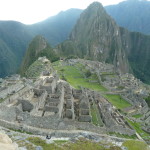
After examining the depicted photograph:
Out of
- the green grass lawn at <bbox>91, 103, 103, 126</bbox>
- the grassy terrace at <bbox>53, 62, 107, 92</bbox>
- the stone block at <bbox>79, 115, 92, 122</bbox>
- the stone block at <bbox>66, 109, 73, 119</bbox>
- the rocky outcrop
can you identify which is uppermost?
the rocky outcrop

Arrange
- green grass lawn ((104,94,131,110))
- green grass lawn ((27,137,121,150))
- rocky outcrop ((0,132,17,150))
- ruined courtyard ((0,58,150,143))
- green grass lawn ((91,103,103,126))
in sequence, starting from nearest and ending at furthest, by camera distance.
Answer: rocky outcrop ((0,132,17,150)), green grass lawn ((27,137,121,150)), ruined courtyard ((0,58,150,143)), green grass lawn ((91,103,103,126)), green grass lawn ((104,94,131,110))

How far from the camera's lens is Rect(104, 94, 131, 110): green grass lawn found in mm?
55450

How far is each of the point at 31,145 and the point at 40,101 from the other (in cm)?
1358

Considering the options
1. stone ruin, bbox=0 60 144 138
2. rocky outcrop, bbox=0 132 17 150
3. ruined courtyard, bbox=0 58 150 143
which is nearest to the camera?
rocky outcrop, bbox=0 132 17 150

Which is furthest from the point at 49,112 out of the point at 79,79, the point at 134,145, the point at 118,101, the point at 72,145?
the point at 79,79

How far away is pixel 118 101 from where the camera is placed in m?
60.0

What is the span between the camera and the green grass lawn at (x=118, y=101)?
55450mm

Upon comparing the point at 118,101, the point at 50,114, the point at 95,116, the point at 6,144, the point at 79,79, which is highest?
the point at 6,144

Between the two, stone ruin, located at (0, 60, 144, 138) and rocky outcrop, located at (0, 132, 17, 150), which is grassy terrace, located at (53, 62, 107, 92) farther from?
rocky outcrop, located at (0, 132, 17, 150)

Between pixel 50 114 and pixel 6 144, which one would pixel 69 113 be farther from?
pixel 6 144

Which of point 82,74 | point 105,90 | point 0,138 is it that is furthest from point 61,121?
point 82,74

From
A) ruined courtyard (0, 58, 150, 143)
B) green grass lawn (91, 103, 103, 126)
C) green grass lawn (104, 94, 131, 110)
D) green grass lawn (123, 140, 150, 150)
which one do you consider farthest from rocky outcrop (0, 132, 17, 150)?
green grass lawn (104, 94, 131, 110)

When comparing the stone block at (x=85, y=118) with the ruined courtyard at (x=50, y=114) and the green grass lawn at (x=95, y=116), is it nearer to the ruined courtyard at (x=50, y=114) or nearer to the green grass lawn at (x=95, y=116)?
the ruined courtyard at (x=50, y=114)

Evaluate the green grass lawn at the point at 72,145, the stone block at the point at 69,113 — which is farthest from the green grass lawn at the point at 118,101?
the green grass lawn at the point at 72,145
